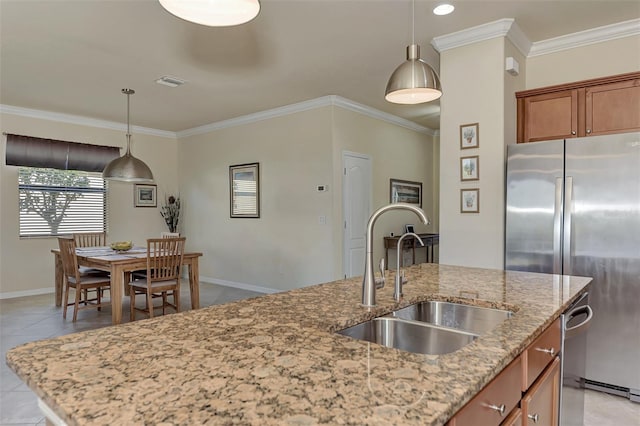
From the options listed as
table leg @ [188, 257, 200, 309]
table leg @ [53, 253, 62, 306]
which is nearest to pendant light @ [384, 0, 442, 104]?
table leg @ [188, 257, 200, 309]

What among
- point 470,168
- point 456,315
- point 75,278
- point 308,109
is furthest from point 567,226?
point 75,278

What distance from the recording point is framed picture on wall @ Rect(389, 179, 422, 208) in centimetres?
638

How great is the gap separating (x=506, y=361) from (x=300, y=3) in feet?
8.97

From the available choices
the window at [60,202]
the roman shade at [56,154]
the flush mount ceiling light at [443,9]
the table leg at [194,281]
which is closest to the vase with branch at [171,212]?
the window at [60,202]

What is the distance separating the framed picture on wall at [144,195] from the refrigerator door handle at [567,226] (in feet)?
20.7

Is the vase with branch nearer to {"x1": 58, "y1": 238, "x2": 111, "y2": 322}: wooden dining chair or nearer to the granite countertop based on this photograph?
{"x1": 58, "y1": 238, "x2": 111, "y2": 322}: wooden dining chair

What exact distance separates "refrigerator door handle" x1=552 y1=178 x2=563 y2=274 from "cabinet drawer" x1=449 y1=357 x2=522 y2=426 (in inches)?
76.0

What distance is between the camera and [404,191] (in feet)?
21.7

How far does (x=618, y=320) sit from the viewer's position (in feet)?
8.60

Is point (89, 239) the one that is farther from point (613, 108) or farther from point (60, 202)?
point (613, 108)

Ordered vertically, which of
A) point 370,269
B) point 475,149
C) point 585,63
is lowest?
point 370,269

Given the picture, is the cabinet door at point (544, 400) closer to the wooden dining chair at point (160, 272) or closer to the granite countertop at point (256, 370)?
the granite countertop at point (256, 370)

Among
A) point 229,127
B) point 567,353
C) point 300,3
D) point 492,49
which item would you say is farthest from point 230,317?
point 229,127

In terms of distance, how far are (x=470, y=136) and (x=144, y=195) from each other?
559 centimetres
